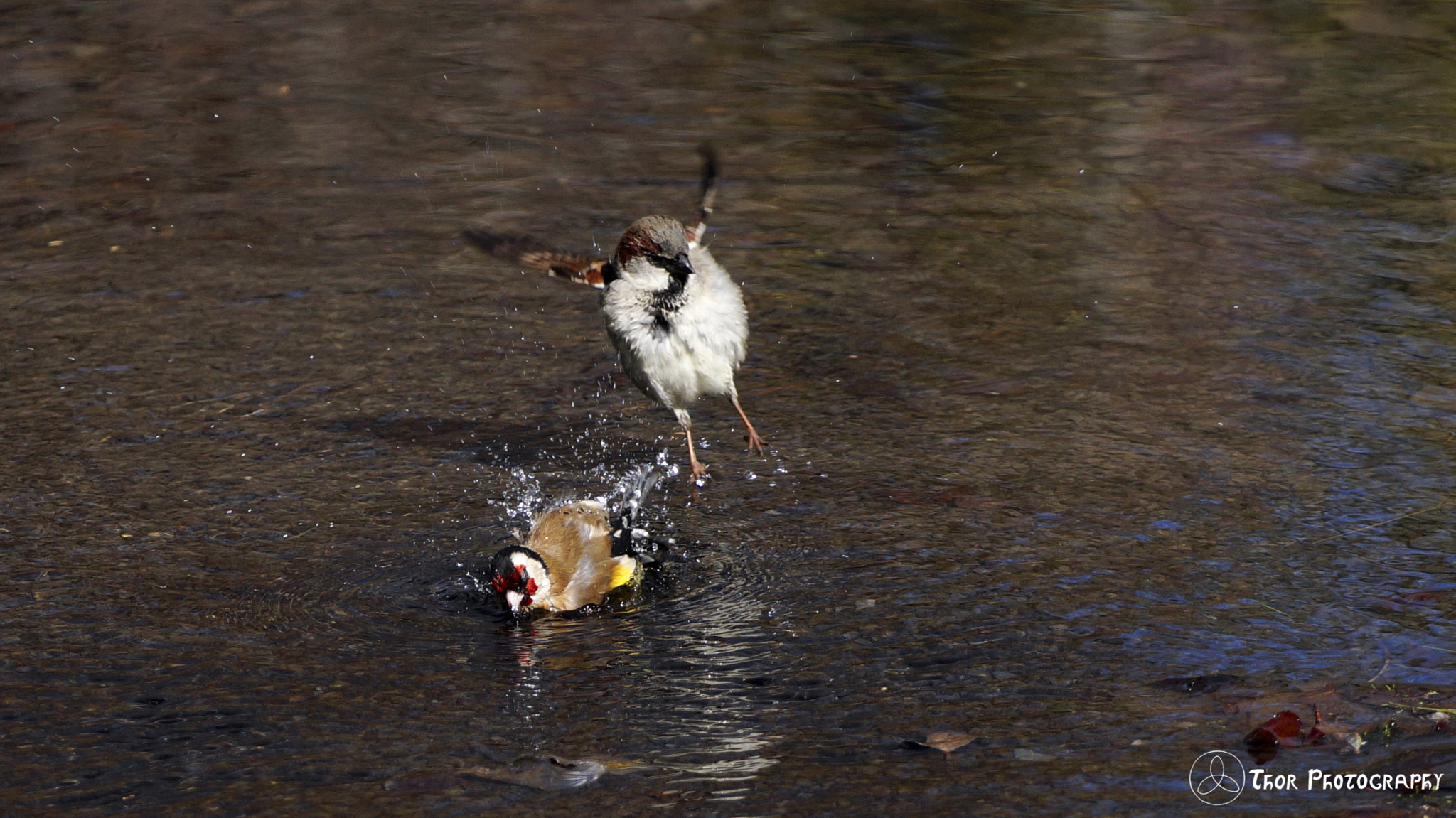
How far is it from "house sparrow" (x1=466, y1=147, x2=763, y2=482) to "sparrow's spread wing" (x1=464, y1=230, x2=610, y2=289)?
0.14 meters

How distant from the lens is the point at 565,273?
6.89 m

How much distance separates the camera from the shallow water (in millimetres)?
4520

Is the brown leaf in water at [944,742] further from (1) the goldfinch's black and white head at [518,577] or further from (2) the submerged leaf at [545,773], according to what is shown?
(1) the goldfinch's black and white head at [518,577]

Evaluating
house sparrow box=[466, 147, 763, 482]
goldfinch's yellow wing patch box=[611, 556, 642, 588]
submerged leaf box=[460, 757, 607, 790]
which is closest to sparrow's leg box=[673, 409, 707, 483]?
house sparrow box=[466, 147, 763, 482]

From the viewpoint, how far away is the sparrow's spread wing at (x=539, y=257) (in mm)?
6836

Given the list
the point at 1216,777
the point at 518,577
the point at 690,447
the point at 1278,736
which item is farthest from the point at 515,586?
the point at 1278,736

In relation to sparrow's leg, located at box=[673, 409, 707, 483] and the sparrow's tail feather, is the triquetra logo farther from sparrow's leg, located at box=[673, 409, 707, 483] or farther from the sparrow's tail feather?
the sparrow's tail feather

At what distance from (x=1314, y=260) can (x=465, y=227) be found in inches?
199

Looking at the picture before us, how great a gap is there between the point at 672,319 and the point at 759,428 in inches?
33.6

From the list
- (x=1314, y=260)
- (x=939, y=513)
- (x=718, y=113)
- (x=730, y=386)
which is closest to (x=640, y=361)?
(x=730, y=386)

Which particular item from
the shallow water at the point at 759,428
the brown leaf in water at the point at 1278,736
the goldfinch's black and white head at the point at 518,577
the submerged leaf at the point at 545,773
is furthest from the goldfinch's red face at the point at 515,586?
the brown leaf in water at the point at 1278,736

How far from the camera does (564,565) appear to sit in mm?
5559

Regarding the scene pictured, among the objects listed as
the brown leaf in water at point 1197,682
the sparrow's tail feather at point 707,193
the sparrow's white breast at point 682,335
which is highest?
the sparrow's tail feather at point 707,193

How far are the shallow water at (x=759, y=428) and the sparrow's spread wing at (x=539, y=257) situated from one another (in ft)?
2.47
